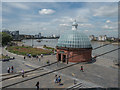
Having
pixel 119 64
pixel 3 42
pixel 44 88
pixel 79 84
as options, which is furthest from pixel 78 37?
pixel 3 42

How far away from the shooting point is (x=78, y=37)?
27172mm

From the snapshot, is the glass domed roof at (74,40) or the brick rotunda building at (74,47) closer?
the brick rotunda building at (74,47)

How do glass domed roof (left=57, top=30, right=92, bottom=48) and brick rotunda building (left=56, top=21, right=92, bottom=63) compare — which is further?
glass domed roof (left=57, top=30, right=92, bottom=48)

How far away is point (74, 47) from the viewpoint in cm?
2617

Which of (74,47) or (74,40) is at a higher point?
(74,40)

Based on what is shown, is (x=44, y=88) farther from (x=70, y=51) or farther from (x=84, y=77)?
(x=70, y=51)

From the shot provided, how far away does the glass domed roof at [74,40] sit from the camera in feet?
86.6

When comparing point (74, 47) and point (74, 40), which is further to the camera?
point (74, 40)

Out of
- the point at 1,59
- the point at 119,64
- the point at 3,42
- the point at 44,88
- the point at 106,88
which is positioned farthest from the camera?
the point at 3,42

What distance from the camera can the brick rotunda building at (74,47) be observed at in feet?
84.9

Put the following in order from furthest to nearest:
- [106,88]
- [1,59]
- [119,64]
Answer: [1,59] < [119,64] < [106,88]

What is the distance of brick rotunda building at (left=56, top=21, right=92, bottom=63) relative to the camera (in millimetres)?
25875

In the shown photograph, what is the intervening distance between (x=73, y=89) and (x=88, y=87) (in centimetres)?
221

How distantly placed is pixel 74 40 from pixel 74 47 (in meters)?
1.81
